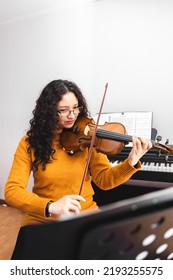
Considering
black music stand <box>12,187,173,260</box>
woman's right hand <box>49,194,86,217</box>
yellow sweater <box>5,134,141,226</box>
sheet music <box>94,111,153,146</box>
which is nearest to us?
black music stand <box>12,187,173,260</box>

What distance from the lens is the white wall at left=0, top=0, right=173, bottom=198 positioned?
2047 mm

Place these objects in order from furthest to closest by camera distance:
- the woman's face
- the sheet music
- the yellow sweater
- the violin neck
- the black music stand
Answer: the sheet music
the violin neck
the woman's face
the yellow sweater
the black music stand

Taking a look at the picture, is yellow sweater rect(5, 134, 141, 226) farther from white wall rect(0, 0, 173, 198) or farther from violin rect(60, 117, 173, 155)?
white wall rect(0, 0, 173, 198)

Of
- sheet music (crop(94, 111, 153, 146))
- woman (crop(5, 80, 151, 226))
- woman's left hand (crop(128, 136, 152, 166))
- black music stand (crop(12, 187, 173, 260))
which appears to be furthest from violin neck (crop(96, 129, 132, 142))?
black music stand (crop(12, 187, 173, 260))

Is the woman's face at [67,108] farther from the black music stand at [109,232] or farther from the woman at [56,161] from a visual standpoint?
the black music stand at [109,232]

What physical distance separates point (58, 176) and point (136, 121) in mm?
1032

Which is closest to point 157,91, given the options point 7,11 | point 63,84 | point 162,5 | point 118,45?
point 118,45

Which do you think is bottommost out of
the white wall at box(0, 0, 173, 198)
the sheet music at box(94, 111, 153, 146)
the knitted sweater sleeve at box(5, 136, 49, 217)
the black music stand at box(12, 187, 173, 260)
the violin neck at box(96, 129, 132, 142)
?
the knitted sweater sleeve at box(5, 136, 49, 217)

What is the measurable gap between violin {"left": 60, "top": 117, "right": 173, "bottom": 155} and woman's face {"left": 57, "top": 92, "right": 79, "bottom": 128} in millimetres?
105

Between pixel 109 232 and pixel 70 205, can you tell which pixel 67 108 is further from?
pixel 109 232

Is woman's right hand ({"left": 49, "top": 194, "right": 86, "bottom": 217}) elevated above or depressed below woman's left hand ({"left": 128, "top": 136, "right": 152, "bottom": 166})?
below

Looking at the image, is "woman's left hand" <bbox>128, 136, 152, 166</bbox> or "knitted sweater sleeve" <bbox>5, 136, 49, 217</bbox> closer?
"knitted sweater sleeve" <bbox>5, 136, 49, 217</bbox>

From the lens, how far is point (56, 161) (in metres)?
1.12

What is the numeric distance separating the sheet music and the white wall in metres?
0.24
